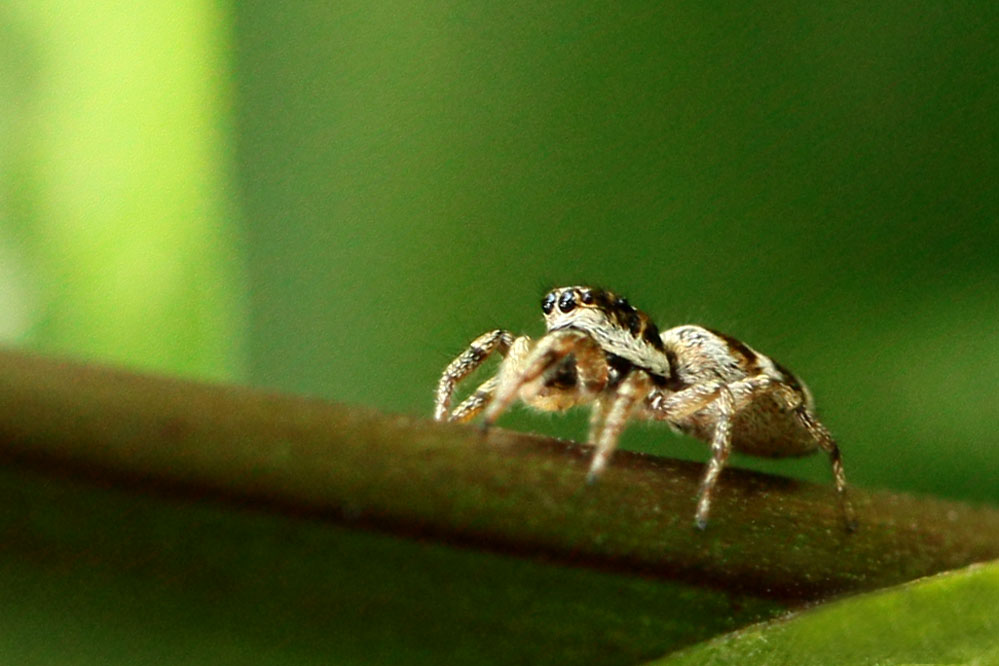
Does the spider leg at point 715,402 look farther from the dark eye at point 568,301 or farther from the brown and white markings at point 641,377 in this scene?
the dark eye at point 568,301

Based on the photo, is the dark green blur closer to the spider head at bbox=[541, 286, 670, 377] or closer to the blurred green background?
the blurred green background

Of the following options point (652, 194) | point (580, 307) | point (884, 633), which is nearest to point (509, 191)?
point (652, 194)

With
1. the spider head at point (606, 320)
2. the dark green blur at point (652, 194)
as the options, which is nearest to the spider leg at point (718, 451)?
the spider head at point (606, 320)

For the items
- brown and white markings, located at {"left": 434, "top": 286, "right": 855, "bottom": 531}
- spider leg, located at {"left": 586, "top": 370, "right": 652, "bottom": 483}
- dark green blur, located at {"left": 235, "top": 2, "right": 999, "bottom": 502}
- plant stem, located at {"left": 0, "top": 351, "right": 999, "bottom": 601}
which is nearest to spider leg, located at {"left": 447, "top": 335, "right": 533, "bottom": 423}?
brown and white markings, located at {"left": 434, "top": 286, "right": 855, "bottom": 531}

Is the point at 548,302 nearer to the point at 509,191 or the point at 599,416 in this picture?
the point at 599,416

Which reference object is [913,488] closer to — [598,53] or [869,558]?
[869,558]
